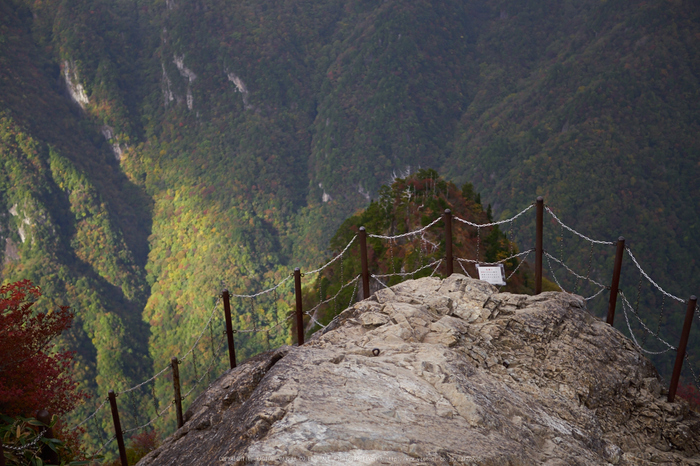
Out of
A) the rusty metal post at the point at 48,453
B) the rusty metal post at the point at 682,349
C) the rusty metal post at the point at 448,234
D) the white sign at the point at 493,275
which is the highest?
the rusty metal post at the point at 448,234

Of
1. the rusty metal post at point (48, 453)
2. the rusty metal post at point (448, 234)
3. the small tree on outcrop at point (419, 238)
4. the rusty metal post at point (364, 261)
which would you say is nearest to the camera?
the rusty metal post at point (48, 453)

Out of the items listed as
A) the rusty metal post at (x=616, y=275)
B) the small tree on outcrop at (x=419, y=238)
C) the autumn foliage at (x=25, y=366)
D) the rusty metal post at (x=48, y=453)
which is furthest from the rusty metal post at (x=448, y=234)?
the rusty metal post at (x=48, y=453)

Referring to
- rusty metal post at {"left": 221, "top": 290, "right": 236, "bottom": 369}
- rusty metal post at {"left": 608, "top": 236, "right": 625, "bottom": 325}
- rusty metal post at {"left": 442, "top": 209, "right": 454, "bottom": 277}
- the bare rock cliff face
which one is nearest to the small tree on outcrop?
rusty metal post at {"left": 442, "top": 209, "right": 454, "bottom": 277}

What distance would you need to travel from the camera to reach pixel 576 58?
90.8 m

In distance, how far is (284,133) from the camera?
344ft

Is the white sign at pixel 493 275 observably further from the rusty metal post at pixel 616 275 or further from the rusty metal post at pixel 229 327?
the rusty metal post at pixel 229 327

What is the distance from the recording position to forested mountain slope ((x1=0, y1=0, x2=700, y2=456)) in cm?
6506

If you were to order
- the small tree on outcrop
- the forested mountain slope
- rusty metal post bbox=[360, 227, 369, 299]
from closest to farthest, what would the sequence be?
rusty metal post bbox=[360, 227, 369, 299]
the small tree on outcrop
the forested mountain slope

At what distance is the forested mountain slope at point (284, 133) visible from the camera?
213 feet

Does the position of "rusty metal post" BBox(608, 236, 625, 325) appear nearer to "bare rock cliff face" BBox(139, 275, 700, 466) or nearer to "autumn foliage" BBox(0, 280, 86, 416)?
"bare rock cliff face" BBox(139, 275, 700, 466)

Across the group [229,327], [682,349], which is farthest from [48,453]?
[682,349]

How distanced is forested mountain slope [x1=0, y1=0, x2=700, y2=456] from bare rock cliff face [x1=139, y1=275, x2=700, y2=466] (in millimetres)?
46147

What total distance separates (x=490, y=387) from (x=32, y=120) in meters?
106

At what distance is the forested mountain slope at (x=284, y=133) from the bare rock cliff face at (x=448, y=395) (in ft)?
151
